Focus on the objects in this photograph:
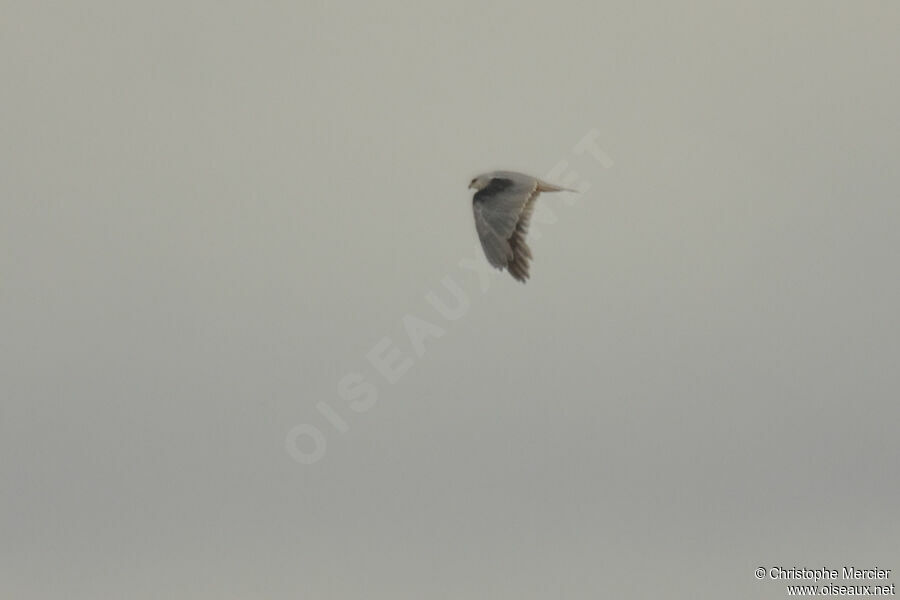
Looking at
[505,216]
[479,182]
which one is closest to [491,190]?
[479,182]

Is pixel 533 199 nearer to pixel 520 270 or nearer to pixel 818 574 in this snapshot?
pixel 520 270

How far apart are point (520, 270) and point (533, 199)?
6.08ft

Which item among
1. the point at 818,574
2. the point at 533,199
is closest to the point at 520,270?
the point at 533,199

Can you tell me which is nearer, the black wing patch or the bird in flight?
the bird in flight

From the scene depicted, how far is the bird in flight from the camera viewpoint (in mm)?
57219

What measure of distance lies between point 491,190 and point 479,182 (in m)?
0.43

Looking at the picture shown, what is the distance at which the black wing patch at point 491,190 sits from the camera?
57531 millimetres

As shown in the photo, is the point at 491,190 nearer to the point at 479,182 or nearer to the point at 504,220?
the point at 479,182

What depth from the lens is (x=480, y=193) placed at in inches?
2269

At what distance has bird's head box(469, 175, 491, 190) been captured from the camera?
57.3 meters

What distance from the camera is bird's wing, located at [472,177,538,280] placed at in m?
57.2

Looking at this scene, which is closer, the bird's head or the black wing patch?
the bird's head

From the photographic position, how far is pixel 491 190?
189 ft

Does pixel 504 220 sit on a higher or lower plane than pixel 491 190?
lower
